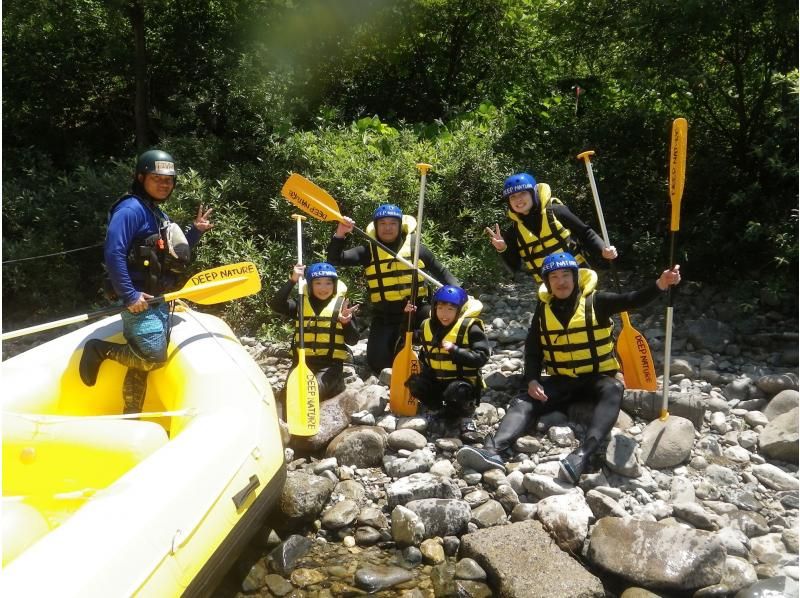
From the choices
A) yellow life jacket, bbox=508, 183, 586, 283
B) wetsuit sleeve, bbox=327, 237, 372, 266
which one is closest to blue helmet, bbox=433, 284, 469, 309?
yellow life jacket, bbox=508, 183, 586, 283

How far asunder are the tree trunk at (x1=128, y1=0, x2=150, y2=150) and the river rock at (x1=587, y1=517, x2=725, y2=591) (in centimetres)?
797

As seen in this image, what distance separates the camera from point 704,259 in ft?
20.9

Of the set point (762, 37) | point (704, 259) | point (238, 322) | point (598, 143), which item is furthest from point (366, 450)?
point (762, 37)

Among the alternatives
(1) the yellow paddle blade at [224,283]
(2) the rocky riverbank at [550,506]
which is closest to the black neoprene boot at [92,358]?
(1) the yellow paddle blade at [224,283]

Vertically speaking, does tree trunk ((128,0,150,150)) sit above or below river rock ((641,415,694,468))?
above

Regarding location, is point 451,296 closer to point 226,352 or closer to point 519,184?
point 519,184

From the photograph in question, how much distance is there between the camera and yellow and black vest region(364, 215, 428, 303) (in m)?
5.09

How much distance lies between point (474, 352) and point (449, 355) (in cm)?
17

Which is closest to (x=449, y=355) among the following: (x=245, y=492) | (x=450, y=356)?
(x=450, y=356)

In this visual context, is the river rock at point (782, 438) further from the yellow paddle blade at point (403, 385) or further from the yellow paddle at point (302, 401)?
the yellow paddle at point (302, 401)

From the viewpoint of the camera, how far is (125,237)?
11.8ft

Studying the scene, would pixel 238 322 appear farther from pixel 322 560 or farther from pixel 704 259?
pixel 704 259

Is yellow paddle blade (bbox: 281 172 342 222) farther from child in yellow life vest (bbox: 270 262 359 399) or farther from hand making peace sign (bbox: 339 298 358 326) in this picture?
hand making peace sign (bbox: 339 298 358 326)

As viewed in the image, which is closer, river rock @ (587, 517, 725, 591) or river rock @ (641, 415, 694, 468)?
river rock @ (587, 517, 725, 591)
